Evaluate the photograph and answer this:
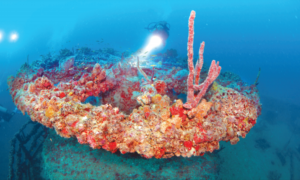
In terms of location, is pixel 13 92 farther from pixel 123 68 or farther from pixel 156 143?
pixel 156 143

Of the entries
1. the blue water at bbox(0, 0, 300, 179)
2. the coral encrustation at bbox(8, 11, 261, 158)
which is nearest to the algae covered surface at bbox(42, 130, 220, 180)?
the coral encrustation at bbox(8, 11, 261, 158)

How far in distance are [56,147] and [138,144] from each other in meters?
4.26

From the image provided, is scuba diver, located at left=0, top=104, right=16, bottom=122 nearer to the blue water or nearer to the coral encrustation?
the blue water

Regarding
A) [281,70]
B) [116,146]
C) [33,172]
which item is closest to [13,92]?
[33,172]

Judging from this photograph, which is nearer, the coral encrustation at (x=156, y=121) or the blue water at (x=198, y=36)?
the coral encrustation at (x=156, y=121)

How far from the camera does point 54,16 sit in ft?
356

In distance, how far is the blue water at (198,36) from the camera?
61.4 feet

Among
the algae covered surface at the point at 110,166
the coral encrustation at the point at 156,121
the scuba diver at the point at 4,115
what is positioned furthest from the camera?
the scuba diver at the point at 4,115

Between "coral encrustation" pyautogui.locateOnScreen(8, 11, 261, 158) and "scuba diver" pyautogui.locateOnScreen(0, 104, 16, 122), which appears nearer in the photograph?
"coral encrustation" pyautogui.locateOnScreen(8, 11, 261, 158)

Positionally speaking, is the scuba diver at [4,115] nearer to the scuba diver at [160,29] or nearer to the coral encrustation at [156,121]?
the coral encrustation at [156,121]

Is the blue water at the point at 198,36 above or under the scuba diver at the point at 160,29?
above

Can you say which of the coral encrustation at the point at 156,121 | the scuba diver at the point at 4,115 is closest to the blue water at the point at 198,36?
the scuba diver at the point at 4,115

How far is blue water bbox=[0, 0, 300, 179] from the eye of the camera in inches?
737

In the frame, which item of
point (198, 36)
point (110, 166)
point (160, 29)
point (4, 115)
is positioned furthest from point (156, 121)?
point (198, 36)
